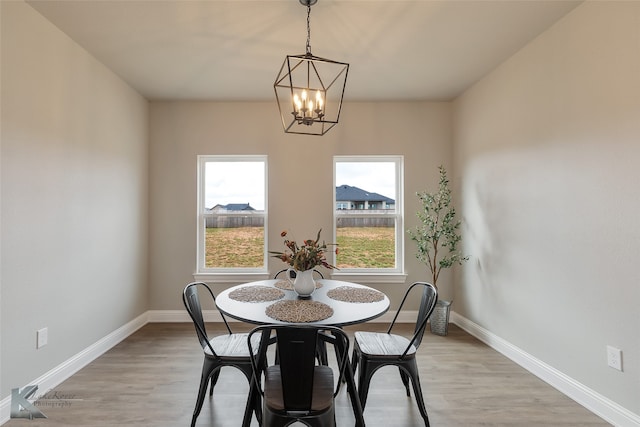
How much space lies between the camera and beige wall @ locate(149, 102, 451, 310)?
3.90 metres

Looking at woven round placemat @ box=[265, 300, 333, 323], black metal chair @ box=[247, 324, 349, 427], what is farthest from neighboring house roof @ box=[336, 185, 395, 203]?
black metal chair @ box=[247, 324, 349, 427]

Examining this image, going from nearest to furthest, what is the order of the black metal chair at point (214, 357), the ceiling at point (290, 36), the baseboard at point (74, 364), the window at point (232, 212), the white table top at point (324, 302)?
the white table top at point (324, 302) → the black metal chair at point (214, 357) → the baseboard at point (74, 364) → the ceiling at point (290, 36) → the window at point (232, 212)

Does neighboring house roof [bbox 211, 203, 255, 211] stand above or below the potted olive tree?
above

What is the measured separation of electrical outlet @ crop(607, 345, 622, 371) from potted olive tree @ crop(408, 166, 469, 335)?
1.54m

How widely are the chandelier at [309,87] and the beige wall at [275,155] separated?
0.31 m

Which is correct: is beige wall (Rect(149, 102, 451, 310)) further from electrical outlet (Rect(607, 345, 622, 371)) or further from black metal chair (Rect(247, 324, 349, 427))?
black metal chair (Rect(247, 324, 349, 427))

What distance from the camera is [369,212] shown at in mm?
4059

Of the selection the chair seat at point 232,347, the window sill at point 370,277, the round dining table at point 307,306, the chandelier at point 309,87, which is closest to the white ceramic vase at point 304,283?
the round dining table at point 307,306

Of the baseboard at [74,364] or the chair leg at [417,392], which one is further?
the baseboard at [74,364]

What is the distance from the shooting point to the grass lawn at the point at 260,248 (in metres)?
4.01

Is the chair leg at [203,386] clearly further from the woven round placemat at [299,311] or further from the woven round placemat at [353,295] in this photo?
the woven round placemat at [353,295]

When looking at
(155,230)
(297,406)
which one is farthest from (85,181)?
(297,406)

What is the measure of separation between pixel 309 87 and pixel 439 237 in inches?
87.2

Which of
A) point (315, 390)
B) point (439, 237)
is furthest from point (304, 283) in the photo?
point (439, 237)
